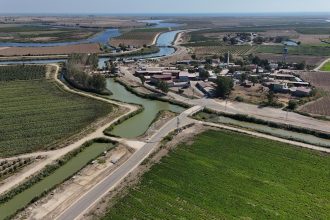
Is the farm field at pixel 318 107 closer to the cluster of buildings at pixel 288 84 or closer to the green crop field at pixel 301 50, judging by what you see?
the cluster of buildings at pixel 288 84

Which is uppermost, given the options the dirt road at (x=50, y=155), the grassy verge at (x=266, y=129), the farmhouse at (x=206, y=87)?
the farmhouse at (x=206, y=87)

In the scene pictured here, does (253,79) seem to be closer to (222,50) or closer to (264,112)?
(264,112)

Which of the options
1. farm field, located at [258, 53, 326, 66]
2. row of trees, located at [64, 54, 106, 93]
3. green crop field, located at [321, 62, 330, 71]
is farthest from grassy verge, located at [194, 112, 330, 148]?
farm field, located at [258, 53, 326, 66]

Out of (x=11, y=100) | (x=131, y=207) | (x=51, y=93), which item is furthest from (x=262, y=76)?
(x=131, y=207)

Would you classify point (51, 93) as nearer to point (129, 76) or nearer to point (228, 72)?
point (129, 76)

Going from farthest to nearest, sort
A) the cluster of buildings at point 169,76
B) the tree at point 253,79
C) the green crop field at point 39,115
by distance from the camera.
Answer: the tree at point 253,79 < the cluster of buildings at point 169,76 < the green crop field at point 39,115

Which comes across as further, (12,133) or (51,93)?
(51,93)

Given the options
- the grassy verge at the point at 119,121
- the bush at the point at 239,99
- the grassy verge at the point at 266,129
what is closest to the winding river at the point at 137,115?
the grassy verge at the point at 119,121
